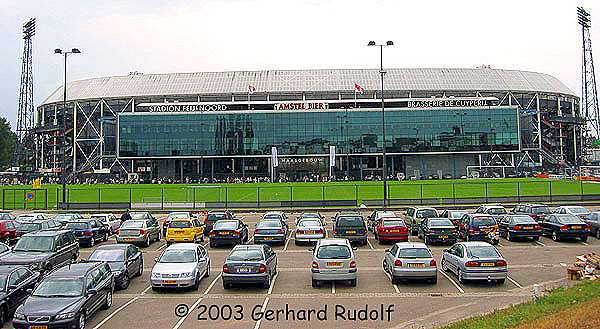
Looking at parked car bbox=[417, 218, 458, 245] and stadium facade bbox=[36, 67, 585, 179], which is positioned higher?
stadium facade bbox=[36, 67, 585, 179]

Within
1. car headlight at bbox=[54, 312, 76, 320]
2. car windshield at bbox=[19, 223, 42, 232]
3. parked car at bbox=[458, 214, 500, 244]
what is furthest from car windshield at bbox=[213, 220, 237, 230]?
car headlight at bbox=[54, 312, 76, 320]

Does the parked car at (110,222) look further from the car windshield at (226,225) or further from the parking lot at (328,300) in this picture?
the parking lot at (328,300)

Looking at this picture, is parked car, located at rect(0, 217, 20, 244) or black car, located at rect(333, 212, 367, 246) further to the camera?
parked car, located at rect(0, 217, 20, 244)

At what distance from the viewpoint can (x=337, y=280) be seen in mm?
19422

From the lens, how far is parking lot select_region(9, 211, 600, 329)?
15539 mm

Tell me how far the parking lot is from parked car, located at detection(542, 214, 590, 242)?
218 inches

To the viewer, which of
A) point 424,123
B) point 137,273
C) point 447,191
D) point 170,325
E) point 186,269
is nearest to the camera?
point 170,325

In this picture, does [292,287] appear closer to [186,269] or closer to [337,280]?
[337,280]

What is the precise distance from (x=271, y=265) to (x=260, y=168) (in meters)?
103

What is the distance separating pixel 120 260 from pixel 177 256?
2.06m

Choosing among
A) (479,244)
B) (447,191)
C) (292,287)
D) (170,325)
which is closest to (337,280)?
(292,287)

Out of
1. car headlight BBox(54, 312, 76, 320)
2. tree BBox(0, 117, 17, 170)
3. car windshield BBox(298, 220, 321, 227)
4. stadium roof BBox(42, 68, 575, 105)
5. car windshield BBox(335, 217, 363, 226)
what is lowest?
car headlight BBox(54, 312, 76, 320)

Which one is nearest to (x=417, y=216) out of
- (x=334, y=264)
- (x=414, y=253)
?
(x=414, y=253)

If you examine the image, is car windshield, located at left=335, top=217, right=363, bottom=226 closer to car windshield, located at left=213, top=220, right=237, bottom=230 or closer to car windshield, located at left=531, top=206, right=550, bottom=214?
car windshield, located at left=213, top=220, right=237, bottom=230
